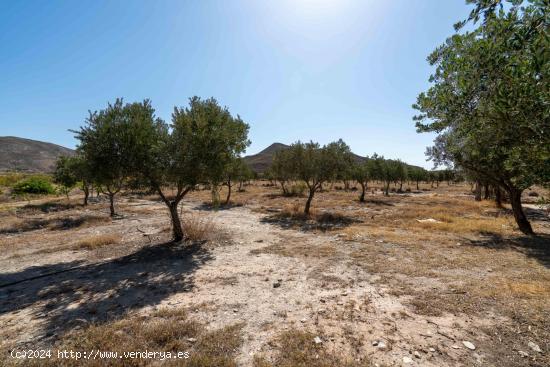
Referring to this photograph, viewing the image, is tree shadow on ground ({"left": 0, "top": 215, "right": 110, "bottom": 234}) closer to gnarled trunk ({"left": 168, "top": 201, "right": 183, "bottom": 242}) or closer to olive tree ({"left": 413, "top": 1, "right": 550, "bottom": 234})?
gnarled trunk ({"left": 168, "top": 201, "right": 183, "bottom": 242})

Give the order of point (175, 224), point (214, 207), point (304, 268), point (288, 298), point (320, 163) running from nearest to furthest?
point (288, 298) → point (304, 268) → point (175, 224) → point (320, 163) → point (214, 207)

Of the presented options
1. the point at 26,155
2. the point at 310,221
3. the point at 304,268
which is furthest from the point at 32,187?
the point at 26,155

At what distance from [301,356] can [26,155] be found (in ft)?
610

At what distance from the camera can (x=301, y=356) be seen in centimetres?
478

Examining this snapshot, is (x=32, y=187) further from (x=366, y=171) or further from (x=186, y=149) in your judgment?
(x=366, y=171)

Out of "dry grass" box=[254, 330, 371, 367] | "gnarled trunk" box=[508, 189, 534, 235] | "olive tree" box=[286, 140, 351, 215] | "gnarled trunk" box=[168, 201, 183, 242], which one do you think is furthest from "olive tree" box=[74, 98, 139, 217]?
"gnarled trunk" box=[508, 189, 534, 235]

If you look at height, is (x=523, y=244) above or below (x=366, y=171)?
below

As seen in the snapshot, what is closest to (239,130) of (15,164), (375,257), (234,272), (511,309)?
(234,272)

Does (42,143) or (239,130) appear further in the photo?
(42,143)

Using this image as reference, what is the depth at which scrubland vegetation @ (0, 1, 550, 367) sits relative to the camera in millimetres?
4773

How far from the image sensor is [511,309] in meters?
6.46

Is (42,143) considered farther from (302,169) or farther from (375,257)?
(375,257)

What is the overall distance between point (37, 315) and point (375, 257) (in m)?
11.4

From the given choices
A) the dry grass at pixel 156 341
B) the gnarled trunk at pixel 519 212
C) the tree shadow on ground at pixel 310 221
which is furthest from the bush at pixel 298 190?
the dry grass at pixel 156 341
